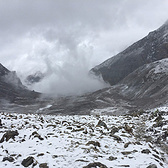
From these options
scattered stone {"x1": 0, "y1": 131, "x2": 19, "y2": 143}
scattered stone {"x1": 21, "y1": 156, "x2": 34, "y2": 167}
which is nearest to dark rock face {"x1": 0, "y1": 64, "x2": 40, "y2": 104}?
scattered stone {"x1": 0, "y1": 131, "x2": 19, "y2": 143}

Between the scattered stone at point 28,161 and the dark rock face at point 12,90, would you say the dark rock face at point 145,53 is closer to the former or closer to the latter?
the dark rock face at point 12,90

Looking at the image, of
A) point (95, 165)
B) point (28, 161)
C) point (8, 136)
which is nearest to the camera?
point (95, 165)

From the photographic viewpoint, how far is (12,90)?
516 feet

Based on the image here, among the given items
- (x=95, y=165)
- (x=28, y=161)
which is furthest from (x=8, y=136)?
(x=95, y=165)

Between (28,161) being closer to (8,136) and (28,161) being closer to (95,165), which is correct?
(95,165)

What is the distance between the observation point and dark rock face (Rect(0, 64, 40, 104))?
139 meters

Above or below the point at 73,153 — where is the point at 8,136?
above

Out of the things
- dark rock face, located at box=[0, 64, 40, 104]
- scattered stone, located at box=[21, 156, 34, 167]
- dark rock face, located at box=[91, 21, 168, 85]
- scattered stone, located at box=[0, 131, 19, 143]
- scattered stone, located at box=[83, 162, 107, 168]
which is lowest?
scattered stone, located at box=[83, 162, 107, 168]

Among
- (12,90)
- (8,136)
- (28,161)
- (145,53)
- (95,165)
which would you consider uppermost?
(145,53)

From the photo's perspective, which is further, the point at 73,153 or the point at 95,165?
the point at 73,153

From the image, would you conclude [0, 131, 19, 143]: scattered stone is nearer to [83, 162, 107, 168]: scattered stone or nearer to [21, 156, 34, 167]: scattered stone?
[21, 156, 34, 167]: scattered stone

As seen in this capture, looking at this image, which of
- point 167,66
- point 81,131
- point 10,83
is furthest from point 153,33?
point 81,131

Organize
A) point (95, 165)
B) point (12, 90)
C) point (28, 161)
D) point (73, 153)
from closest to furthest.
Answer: point (95, 165) < point (28, 161) < point (73, 153) < point (12, 90)

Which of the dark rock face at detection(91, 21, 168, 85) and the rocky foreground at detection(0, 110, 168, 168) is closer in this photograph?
the rocky foreground at detection(0, 110, 168, 168)
